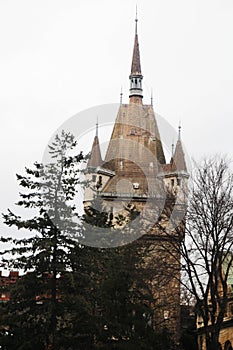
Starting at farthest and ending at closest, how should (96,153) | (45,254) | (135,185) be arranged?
(96,153), (135,185), (45,254)

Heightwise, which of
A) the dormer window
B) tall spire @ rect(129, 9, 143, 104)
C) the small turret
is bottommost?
the dormer window

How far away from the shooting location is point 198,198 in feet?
113

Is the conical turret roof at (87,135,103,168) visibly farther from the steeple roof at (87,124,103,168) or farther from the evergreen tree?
the evergreen tree

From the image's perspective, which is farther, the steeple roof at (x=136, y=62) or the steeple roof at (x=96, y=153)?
the steeple roof at (x=136, y=62)

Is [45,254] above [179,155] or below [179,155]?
below

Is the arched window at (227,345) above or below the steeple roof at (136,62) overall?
below

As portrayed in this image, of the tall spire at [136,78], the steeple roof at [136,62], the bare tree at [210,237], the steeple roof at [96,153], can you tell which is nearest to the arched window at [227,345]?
the bare tree at [210,237]

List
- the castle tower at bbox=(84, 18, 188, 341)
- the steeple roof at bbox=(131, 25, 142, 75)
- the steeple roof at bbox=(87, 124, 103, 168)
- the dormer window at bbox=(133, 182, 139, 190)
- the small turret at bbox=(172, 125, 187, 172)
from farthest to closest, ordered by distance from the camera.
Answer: the steeple roof at bbox=(131, 25, 142, 75)
the steeple roof at bbox=(87, 124, 103, 168)
the small turret at bbox=(172, 125, 187, 172)
the dormer window at bbox=(133, 182, 139, 190)
the castle tower at bbox=(84, 18, 188, 341)

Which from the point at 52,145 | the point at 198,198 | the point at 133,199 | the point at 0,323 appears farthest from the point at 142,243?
the point at 133,199

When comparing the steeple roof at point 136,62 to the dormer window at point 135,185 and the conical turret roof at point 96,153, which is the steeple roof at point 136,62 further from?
the dormer window at point 135,185

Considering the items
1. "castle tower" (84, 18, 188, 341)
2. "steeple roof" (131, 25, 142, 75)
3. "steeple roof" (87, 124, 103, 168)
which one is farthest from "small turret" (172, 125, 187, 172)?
"steeple roof" (131, 25, 142, 75)

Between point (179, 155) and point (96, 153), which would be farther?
point (96, 153)

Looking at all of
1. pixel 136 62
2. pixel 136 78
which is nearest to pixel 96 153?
pixel 136 78

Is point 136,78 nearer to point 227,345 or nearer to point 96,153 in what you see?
point 96,153
